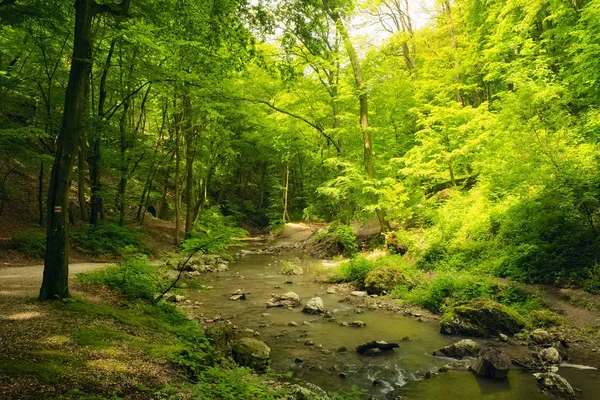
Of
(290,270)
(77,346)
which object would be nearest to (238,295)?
(290,270)

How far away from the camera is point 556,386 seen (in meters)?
5.82

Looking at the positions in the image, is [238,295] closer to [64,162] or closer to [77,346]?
[64,162]

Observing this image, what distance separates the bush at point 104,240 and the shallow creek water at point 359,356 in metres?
5.17

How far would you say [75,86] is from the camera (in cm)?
612

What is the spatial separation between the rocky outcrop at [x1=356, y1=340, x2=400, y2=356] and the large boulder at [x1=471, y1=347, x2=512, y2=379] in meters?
1.80

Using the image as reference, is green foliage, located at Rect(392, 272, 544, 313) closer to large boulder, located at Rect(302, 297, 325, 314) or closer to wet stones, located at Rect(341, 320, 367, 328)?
wet stones, located at Rect(341, 320, 367, 328)

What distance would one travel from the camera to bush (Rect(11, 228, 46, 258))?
1288cm

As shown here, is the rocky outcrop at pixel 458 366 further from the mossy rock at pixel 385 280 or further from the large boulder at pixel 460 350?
the mossy rock at pixel 385 280

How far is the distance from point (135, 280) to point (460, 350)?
25.1 ft

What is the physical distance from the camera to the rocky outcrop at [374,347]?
779cm

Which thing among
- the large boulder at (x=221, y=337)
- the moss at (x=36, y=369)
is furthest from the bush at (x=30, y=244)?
the moss at (x=36, y=369)

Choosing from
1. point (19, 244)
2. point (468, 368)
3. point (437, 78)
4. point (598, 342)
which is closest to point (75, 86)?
point (468, 368)

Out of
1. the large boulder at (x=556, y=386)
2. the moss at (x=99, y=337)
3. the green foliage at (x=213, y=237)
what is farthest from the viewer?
the green foliage at (x=213, y=237)

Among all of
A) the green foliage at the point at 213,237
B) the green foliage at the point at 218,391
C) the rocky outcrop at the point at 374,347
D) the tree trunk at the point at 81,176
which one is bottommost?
the rocky outcrop at the point at 374,347
